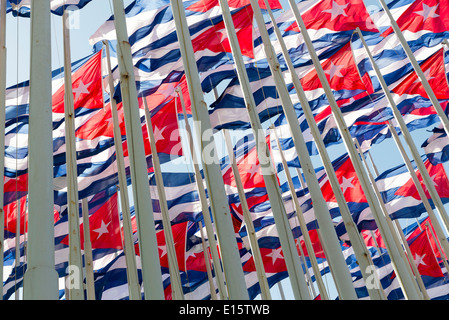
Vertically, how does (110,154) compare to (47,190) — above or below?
below

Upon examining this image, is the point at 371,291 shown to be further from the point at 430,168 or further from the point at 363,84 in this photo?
the point at 430,168

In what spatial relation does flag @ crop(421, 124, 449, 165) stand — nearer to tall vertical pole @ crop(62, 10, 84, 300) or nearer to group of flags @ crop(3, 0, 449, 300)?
group of flags @ crop(3, 0, 449, 300)

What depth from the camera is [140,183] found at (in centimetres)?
440

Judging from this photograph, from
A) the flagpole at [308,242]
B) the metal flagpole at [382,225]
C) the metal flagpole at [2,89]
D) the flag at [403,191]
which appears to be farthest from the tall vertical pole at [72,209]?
the flag at [403,191]

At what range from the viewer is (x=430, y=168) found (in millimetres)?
16438

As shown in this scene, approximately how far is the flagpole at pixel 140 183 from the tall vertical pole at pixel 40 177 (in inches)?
34.7

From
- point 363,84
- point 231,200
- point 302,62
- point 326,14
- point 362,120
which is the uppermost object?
point 326,14

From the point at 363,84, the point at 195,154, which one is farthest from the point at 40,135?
the point at 363,84

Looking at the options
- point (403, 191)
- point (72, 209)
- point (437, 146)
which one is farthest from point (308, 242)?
point (72, 209)

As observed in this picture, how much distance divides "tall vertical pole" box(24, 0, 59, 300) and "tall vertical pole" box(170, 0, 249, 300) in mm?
1353

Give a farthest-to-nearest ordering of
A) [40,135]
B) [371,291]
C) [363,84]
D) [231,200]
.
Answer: [231,200] < [363,84] < [371,291] < [40,135]

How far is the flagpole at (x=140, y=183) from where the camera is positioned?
Result: 415 centimetres

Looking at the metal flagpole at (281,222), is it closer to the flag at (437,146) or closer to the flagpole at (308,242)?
the flagpole at (308,242)
